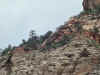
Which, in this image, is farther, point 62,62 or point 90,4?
point 90,4

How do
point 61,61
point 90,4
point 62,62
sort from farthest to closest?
1. point 90,4
2. point 61,61
3. point 62,62

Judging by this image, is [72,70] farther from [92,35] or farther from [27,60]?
[92,35]

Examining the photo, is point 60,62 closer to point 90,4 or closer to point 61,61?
point 61,61

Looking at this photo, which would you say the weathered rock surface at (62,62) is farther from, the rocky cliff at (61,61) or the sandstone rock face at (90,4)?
the sandstone rock face at (90,4)

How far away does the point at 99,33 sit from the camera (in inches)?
1769

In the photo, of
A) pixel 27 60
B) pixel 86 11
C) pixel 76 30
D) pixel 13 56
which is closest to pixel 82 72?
pixel 27 60

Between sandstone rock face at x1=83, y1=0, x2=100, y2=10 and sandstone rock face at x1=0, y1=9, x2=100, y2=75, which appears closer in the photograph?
sandstone rock face at x1=0, y1=9, x2=100, y2=75

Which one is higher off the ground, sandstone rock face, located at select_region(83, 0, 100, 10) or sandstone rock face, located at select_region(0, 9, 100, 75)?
sandstone rock face, located at select_region(83, 0, 100, 10)

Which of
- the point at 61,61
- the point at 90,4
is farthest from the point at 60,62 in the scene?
the point at 90,4

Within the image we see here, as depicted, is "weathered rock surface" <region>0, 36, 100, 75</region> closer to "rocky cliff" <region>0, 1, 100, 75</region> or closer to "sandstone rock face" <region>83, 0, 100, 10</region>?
"rocky cliff" <region>0, 1, 100, 75</region>

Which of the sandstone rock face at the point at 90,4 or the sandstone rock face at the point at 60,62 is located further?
the sandstone rock face at the point at 90,4

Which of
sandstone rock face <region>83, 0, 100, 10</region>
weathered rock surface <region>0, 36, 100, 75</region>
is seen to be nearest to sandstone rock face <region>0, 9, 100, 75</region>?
weathered rock surface <region>0, 36, 100, 75</region>

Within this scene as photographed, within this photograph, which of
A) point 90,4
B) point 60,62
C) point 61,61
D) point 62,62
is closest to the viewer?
point 62,62

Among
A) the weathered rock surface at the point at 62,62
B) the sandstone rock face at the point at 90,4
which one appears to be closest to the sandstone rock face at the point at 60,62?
the weathered rock surface at the point at 62,62
